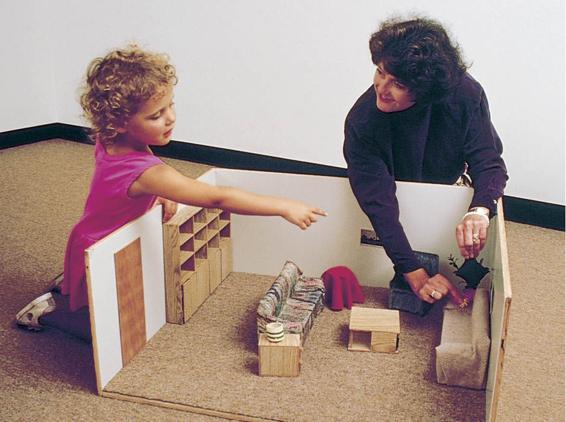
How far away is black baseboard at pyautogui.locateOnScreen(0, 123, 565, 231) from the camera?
7.04 ft

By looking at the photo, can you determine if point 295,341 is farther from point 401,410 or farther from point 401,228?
point 401,228

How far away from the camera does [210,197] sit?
3.98ft

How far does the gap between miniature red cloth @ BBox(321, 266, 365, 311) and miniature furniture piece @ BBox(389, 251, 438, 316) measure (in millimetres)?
79

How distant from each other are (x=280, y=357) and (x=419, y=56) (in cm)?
59

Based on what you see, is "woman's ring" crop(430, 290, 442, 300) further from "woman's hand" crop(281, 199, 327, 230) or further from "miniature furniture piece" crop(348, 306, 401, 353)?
"woman's hand" crop(281, 199, 327, 230)

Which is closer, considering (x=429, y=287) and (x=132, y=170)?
(x=132, y=170)

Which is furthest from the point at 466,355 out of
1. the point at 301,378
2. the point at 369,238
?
the point at 369,238

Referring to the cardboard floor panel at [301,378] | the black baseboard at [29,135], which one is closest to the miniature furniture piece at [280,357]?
the cardboard floor panel at [301,378]

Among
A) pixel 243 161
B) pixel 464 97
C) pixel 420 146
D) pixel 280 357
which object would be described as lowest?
pixel 243 161

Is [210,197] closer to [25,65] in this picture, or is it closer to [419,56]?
[419,56]

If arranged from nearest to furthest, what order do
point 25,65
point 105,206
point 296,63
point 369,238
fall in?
point 105,206, point 369,238, point 296,63, point 25,65

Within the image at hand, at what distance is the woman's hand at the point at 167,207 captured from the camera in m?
1.33

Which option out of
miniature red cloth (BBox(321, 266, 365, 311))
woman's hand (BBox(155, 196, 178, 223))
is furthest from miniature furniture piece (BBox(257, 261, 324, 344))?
woman's hand (BBox(155, 196, 178, 223))

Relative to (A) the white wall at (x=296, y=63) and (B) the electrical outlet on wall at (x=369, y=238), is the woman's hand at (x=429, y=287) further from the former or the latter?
(A) the white wall at (x=296, y=63)
